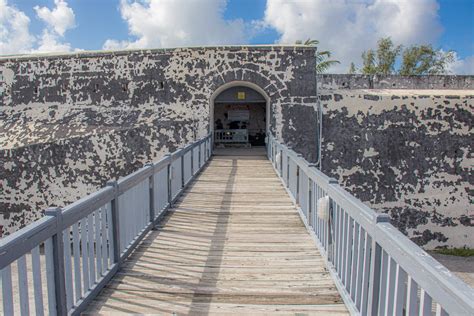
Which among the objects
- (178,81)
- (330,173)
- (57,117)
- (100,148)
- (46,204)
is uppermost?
(178,81)

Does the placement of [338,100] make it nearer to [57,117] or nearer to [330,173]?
[330,173]

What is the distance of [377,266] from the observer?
104 inches

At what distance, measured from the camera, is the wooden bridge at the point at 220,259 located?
230 cm

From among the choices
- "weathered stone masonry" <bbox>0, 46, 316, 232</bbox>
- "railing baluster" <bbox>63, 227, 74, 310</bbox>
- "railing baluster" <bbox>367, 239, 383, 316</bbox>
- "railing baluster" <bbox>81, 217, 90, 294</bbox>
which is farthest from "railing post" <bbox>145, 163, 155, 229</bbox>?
"weathered stone masonry" <bbox>0, 46, 316, 232</bbox>

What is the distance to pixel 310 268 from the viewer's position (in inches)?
163

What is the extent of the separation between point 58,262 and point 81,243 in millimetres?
814

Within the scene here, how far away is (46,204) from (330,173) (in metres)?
9.09

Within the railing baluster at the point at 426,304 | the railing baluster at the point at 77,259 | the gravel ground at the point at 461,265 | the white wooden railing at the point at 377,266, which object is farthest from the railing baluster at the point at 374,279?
the gravel ground at the point at 461,265

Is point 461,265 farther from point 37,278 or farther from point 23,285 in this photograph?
point 23,285

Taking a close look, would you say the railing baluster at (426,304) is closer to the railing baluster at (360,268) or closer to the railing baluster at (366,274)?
the railing baluster at (366,274)

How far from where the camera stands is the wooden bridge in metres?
2.30

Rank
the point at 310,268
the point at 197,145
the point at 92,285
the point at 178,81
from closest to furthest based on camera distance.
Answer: the point at 92,285
the point at 310,268
the point at 197,145
the point at 178,81

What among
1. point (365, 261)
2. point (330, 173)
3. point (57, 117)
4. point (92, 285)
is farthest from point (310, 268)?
point (57, 117)

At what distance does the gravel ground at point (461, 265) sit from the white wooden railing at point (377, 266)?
8.37m
